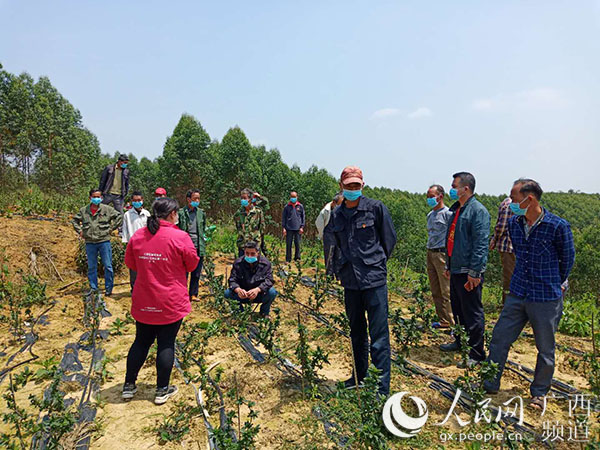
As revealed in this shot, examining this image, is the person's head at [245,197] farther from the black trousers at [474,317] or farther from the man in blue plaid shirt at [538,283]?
the man in blue plaid shirt at [538,283]

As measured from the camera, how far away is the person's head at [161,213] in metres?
2.97

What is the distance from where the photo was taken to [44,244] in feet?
24.9

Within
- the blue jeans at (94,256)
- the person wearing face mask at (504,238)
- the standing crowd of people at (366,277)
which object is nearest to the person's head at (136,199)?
the blue jeans at (94,256)

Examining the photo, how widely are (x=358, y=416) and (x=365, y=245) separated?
4.57 ft

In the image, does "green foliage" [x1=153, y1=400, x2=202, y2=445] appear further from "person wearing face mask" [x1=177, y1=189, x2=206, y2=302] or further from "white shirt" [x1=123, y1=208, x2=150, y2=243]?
"white shirt" [x1=123, y1=208, x2=150, y2=243]

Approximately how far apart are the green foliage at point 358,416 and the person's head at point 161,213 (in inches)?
78.9

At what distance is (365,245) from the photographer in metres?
3.06

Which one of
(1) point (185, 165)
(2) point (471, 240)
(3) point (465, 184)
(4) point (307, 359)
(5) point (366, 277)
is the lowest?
(4) point (307, 359)

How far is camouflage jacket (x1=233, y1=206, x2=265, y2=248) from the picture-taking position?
20.7ft

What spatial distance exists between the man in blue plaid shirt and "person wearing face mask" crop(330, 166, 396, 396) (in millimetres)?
1103

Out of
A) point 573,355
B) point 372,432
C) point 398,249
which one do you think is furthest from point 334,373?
point 398,249

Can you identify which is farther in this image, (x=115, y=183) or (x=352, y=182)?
(x=115, y=183)

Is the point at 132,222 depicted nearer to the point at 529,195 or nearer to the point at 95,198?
the point at 95,198

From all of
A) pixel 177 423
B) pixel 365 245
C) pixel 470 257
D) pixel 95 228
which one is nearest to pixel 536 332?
pixel 470 257
